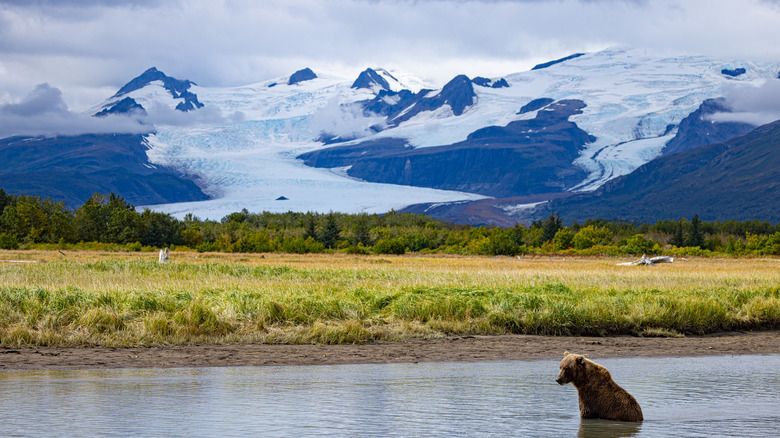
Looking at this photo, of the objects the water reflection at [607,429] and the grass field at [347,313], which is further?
the grass field at [347,313]

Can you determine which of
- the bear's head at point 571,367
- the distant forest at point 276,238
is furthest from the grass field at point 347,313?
the distant forest at point 276,238

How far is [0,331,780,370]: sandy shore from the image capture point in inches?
608

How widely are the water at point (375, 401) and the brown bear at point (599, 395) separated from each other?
5.6 inches

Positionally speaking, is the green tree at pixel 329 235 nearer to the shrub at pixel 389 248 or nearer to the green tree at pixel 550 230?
the shrub at pixel 389 248

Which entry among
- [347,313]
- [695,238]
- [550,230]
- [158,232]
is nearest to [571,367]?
[347,313]

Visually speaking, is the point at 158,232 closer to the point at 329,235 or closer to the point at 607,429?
the point at 329,235

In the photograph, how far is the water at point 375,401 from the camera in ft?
33.8

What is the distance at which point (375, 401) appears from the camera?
39.1ft

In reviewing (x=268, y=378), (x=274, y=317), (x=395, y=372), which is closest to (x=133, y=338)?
(x=274, y=317)

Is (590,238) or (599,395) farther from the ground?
(590,238)

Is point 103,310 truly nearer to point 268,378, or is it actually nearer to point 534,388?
point 268,378

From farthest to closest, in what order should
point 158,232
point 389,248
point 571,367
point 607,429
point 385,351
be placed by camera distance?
point 158,232 → point 389,248 → point 385,351 → point 607,429 → point 571,367

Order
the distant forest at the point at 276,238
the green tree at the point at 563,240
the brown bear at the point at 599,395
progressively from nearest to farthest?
the brown bear at the point at 599,395, the distant forest at the point at 276,238, the green tree at the point at 563,240

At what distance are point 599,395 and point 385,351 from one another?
7.09 meters
